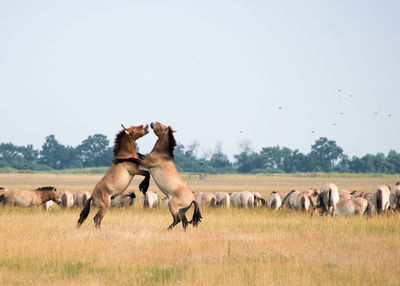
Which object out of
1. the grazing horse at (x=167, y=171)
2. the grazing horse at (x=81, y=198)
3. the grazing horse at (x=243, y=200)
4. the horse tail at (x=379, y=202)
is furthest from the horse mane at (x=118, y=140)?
the grazing horse at (x=243, y=200)

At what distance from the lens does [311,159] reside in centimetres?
14312

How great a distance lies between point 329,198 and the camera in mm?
21062

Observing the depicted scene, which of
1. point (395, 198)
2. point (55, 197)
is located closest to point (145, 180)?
point (55, 197)

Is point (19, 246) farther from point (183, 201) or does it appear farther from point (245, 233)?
→ point (245, 233)

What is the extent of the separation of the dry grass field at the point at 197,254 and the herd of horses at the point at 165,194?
2.72 ft

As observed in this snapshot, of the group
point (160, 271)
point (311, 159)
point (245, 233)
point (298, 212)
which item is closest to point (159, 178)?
point (245, 233)

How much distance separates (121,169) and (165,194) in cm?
133

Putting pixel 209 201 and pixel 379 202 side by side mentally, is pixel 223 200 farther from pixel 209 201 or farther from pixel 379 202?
pixel 379 202

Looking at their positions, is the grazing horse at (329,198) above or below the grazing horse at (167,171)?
below

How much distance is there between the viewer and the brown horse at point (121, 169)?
1482 centimetres

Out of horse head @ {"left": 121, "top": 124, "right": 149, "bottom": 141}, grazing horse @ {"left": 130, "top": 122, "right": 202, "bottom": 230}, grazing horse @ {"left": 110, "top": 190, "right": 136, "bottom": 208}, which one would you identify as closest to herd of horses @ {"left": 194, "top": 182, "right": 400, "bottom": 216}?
grazing horse @ {"left": 110, "top": 190, "right": 136, "bottom": 208}

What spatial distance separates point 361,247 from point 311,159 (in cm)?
13248

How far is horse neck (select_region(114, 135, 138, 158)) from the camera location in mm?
14930

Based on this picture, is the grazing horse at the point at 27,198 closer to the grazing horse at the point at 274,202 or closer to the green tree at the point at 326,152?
the grazing horse at the point at 274,202
